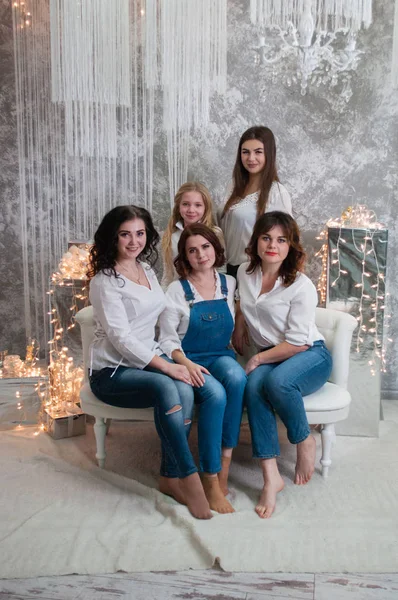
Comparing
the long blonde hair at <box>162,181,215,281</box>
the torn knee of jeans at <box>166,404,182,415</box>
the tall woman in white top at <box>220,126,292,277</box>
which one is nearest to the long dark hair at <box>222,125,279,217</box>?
the tall woman in white top at <box>220,126,292,277</box>

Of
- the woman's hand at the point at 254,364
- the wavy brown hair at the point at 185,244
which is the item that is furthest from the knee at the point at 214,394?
the wavy brown hair at the point at 185,244

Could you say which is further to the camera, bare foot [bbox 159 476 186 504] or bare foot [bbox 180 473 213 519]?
bare foot [bbox 159 476 186 504]

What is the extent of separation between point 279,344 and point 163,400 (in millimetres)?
549

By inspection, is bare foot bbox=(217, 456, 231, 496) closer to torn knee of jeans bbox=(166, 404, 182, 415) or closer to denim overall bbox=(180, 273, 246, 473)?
denim overall bbox=(180, 273, 246, 473)

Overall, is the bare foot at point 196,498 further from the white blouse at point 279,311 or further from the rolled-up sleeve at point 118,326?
the white blouse at point 279,311

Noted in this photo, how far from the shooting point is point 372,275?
2.90 m

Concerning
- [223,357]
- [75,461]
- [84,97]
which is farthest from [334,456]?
[84,97]

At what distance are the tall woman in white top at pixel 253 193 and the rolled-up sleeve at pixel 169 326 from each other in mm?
518

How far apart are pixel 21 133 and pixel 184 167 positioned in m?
0.99

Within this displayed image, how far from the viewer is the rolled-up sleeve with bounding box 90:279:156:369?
2.27 m

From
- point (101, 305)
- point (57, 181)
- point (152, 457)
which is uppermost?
point (57, 181)

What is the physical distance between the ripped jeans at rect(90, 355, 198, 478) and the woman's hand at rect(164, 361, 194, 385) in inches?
0.6

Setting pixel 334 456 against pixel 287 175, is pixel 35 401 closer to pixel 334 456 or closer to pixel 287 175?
pixel 334 456

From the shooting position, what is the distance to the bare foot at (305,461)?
7.80ft
